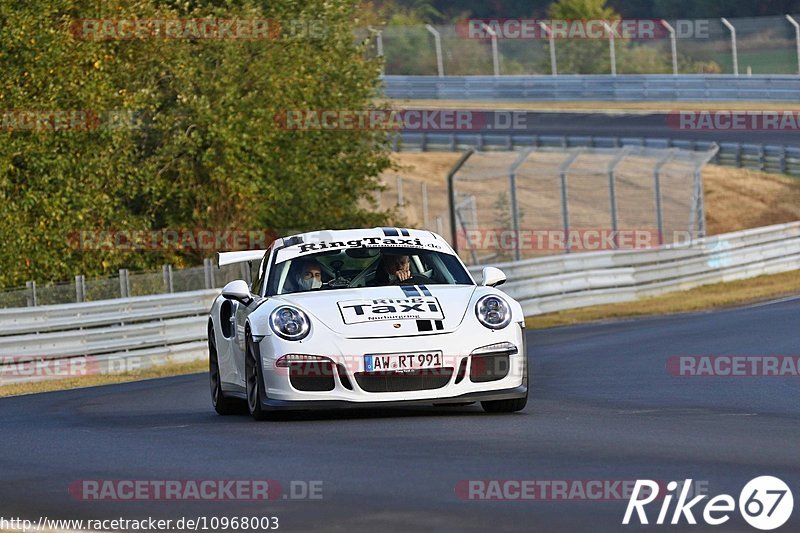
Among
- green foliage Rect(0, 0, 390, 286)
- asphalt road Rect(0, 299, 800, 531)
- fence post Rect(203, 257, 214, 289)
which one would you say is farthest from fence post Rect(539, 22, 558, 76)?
asphalt road Rect(0, 299, 800, 531)

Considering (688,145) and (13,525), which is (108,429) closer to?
(13,525)

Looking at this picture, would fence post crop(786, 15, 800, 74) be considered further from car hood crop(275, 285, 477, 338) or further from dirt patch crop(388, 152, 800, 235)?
car hood crop(275, 285, 477, 338)

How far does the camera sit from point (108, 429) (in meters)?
11.1

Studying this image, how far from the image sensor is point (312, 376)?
1048 centimetres

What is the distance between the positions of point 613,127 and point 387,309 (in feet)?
124

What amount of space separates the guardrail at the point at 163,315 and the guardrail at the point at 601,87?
16.3m

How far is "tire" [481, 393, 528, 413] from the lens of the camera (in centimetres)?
1095

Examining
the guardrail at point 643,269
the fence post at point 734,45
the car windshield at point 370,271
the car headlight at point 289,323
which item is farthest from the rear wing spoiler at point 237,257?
the fence post at point 734,45

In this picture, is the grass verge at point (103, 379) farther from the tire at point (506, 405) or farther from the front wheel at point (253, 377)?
the tire at point (506, 405)

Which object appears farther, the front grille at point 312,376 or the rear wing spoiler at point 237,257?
the rear wing spoiler at point 237,257

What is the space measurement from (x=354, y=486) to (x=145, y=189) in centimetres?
2063

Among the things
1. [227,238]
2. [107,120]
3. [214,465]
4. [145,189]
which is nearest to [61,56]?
[107,120]

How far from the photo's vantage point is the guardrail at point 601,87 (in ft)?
153

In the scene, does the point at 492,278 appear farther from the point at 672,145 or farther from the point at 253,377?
the point at 672,145
